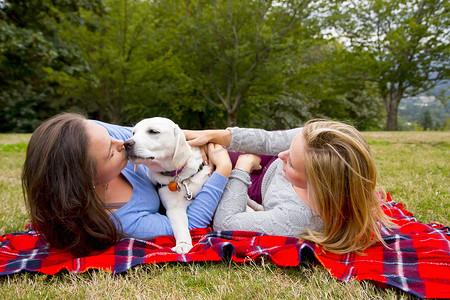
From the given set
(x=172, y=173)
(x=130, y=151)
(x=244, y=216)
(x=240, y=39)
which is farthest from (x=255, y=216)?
(x=240, y=39)

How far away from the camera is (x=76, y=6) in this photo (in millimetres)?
9742

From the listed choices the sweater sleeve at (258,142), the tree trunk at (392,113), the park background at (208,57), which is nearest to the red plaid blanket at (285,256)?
the sweater sleeve at (258,142)

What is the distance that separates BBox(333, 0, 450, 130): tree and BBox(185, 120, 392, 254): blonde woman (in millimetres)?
17684

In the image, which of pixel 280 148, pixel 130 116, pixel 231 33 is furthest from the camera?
pixel 130 116

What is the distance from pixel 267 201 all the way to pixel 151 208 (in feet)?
2.99

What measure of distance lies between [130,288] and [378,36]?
2225 cm

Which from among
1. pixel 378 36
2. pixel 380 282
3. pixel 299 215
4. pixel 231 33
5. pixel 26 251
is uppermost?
pixel 378 36

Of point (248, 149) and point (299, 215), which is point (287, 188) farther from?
point (248, 149)

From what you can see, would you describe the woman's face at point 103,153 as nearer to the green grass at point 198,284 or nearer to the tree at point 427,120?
the green grass at point 198,284

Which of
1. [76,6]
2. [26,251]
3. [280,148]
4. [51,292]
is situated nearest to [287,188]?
[280,148]

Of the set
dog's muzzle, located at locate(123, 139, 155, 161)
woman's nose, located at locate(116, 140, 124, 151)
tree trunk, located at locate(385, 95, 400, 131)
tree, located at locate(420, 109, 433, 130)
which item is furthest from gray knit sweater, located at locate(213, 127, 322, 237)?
tree, located at locate(420, 109, 433, 130)

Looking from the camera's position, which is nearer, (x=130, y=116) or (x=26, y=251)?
(x=26, y=251)

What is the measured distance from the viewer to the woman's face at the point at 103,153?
1891 millimetres

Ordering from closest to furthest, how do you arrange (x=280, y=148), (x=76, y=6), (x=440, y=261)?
(x=440, y=261) → (x=280, y=148) → (x=76, y=6)
